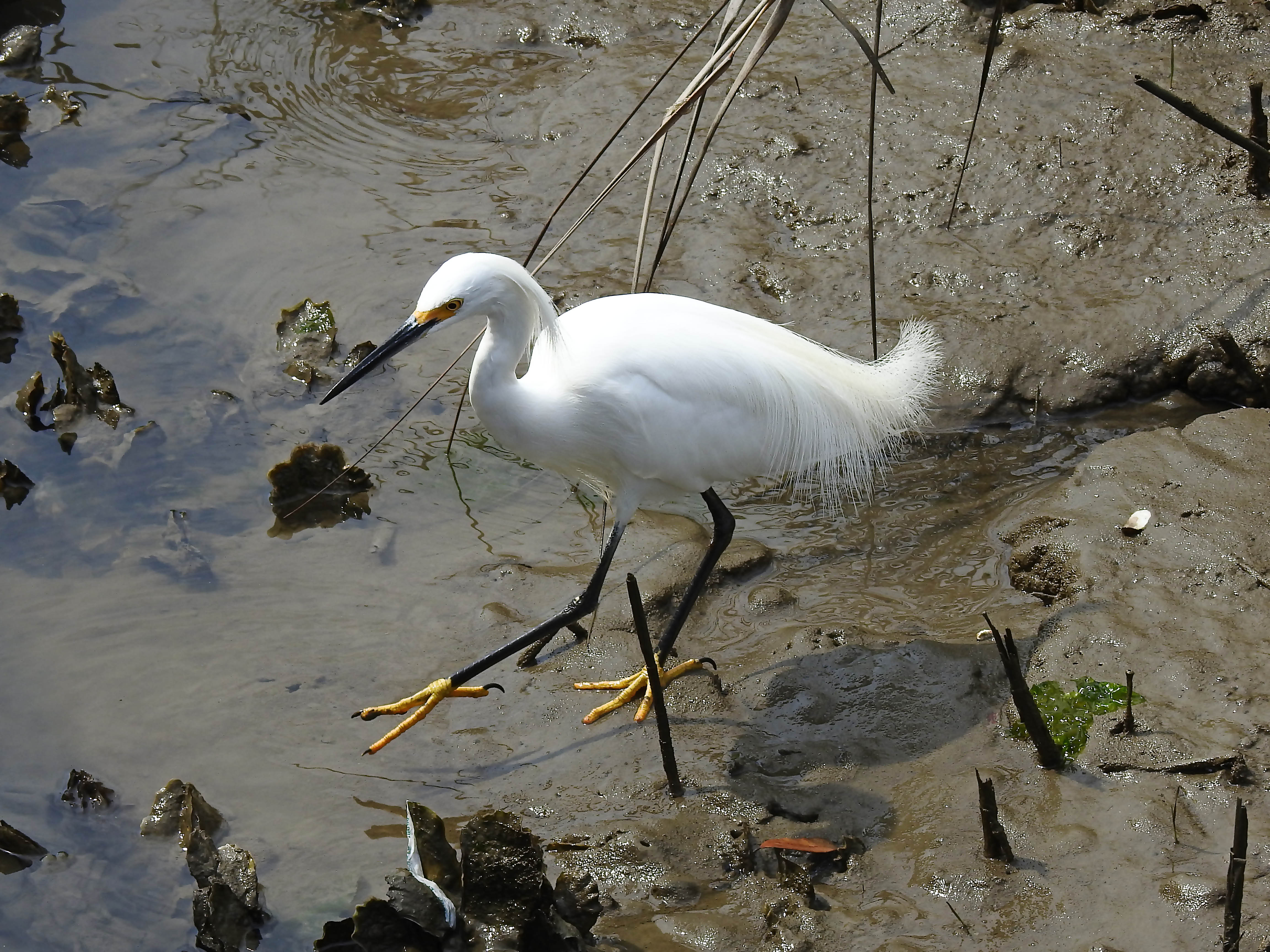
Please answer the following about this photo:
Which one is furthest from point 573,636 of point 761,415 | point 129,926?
point 129,926

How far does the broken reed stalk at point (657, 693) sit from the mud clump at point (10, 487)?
312 cm

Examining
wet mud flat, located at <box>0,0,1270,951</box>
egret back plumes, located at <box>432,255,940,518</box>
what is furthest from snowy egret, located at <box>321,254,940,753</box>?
wet mud flat, located at <box>0,0,1270,951</box>

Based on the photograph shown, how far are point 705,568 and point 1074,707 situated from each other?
1.36 meters

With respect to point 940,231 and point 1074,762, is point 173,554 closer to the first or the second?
point 1074,762

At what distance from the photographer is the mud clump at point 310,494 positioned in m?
4.99

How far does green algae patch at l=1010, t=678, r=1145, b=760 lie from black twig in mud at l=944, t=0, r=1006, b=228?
1785mm

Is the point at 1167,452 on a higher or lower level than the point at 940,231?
lower

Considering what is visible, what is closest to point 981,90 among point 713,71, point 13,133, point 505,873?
point 713,71

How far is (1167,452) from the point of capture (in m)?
4.55

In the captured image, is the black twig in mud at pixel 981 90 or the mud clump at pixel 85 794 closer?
the black twig in mud at pixel 981 90

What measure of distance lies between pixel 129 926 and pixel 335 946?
0.73m

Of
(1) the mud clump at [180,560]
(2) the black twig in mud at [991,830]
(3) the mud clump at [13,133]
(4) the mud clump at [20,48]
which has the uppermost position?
(4) the mud clump at [20,48]

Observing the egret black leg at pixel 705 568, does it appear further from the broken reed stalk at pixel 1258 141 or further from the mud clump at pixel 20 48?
the mud clump at pixel 20 48

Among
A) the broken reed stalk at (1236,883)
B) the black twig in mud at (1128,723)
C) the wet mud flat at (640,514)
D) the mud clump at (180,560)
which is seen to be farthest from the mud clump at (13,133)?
the broken reed stalk at (1236,883)
